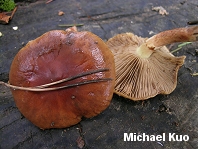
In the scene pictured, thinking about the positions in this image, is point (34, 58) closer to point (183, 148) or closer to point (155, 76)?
point (155, 76)

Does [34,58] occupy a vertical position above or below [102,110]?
above

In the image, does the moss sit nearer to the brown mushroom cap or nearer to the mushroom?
the brown mushroom cap

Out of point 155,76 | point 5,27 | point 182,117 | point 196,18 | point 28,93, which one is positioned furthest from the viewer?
point 196,18

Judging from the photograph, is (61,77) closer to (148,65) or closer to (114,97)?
(114,97)

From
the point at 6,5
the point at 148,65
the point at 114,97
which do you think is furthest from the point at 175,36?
the point at 6,5

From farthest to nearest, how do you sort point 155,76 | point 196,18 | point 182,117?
1. point 196,18
2. point 155,76
3. point 182,117

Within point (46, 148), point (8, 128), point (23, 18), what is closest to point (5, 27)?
point (23, 18)

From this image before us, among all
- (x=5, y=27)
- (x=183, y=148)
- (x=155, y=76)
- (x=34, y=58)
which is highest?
(x=34, y=58)
